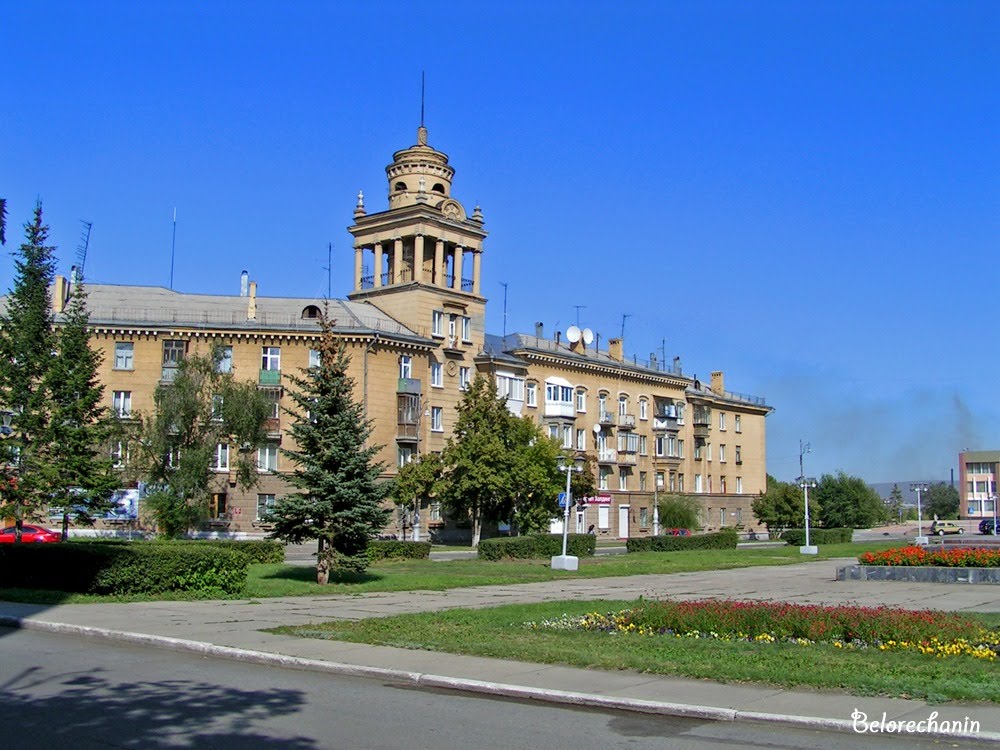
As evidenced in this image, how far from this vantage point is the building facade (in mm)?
55188

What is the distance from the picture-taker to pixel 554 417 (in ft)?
231

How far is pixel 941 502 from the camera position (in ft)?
580

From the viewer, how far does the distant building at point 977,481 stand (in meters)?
158

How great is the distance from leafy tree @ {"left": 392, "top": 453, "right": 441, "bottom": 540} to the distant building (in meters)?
131

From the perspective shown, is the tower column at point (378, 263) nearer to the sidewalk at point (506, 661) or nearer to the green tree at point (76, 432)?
the green tree at point (76, 432)

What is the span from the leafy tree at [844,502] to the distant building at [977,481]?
6228cm

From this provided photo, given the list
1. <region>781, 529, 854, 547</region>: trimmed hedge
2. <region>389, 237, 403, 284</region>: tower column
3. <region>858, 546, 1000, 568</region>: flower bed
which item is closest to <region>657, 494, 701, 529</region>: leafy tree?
<region>781, 529, 854, 547</region>: trimmed hedge

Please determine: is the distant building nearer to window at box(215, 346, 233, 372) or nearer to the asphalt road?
window at box(215, 346, 233, 372)

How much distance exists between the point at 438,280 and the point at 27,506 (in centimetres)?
3118

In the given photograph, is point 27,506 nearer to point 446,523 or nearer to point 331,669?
point 446,523

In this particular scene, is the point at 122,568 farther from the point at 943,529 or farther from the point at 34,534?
the point at 943,529

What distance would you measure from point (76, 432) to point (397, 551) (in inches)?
539

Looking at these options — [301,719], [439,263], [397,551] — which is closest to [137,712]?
[301,719]

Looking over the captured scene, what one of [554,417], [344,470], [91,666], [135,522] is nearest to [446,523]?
[554,417]
